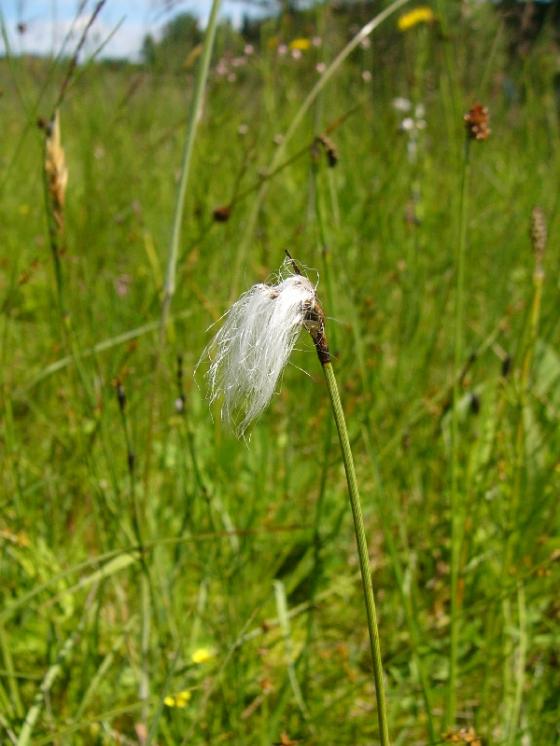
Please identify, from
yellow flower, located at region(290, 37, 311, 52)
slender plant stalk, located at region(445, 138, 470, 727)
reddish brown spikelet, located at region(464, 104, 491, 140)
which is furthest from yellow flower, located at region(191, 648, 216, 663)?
yellow flower, located at region(290, 37, 311, 52)

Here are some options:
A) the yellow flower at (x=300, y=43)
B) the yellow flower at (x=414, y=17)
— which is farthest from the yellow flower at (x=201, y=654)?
the yellow flower at (x=414, y=17)

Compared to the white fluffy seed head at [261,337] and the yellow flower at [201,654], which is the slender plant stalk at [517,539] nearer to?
the yellow flower at [201,654]

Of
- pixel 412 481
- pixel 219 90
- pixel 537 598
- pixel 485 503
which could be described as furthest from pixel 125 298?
pixel 537 598

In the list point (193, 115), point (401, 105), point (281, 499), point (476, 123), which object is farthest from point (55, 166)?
point (401, 105)

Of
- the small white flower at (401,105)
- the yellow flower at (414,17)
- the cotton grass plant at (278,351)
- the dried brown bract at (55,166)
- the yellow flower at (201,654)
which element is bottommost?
the yellow flower at (201,654)

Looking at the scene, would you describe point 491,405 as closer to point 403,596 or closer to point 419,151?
point 403,596

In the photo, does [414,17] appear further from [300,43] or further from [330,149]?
[330,149]
